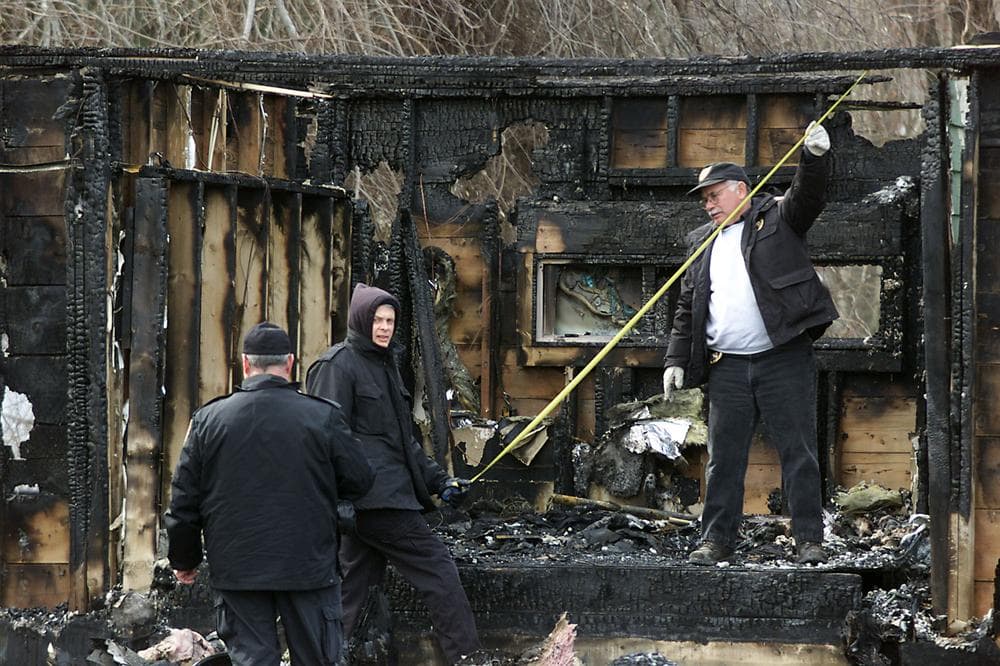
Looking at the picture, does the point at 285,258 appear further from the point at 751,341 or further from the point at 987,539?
the point at 987,539

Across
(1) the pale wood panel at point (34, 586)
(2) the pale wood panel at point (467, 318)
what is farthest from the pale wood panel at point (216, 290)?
(2) the pale wood panel at point (467, 318)

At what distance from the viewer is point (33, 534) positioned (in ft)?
26.5

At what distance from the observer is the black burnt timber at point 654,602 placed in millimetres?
7891

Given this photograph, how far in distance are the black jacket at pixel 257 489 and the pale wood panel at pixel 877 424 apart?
5.04 m

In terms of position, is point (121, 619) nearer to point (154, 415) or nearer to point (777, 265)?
point (154, 415)

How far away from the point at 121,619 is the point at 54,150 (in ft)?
8.14

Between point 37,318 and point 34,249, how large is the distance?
1.19 feet

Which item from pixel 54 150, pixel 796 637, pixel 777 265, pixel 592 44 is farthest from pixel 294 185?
pixel 592 44

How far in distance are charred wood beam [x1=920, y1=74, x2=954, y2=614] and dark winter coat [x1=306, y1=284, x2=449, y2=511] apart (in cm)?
255

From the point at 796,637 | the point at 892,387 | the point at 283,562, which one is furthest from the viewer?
the point at 892,387

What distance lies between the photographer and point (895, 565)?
8.08 metres

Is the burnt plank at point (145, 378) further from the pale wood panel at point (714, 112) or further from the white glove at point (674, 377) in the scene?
the pale wood panel at point (714, 112)

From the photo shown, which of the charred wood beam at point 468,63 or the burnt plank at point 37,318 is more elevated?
the charred wood beam at point 468,63

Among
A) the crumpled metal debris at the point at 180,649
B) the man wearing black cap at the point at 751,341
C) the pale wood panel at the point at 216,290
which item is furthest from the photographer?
the pale wood panel at the point at 216,290
